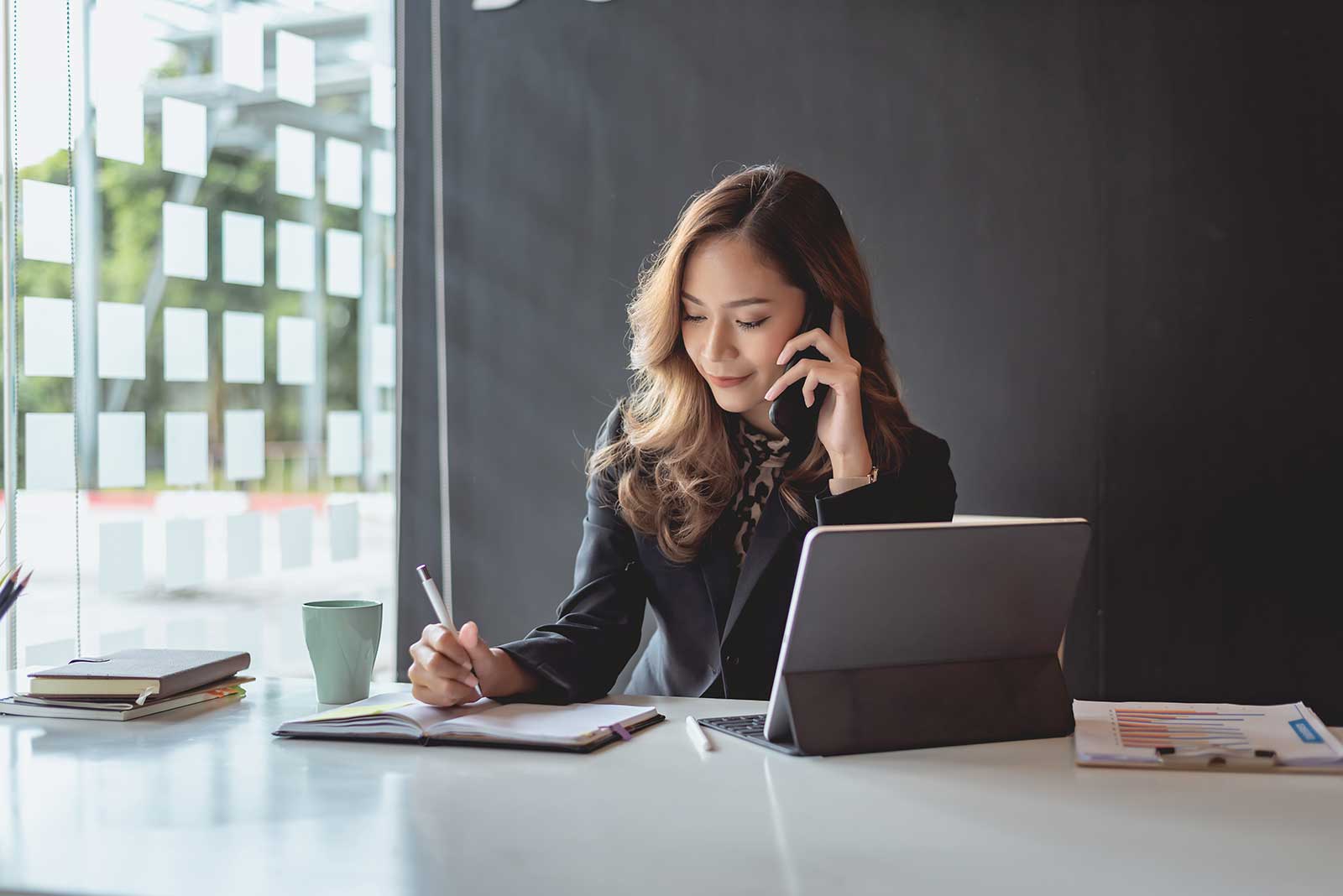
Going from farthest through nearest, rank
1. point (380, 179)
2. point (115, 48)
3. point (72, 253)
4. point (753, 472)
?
point (380, 179)
point (115, 48)
point (72, 253)
point (753, 472)

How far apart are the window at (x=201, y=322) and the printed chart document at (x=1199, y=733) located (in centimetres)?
193

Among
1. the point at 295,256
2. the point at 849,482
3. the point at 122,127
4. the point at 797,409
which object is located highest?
the point at 122,127

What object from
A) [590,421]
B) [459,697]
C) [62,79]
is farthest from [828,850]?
[62,79]

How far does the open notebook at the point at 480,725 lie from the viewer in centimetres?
122

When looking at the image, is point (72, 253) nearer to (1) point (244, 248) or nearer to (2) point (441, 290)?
(1) point (244, 248)

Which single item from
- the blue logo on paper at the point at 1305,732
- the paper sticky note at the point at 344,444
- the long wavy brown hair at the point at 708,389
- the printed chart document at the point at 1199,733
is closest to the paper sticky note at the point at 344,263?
the paper sticky note at the point at 344,444

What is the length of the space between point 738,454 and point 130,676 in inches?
40.2

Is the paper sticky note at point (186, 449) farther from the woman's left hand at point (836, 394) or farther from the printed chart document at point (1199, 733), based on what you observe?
the printed chart document at point (1199, 733)

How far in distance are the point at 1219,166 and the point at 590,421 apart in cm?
164

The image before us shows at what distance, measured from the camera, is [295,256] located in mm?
3254

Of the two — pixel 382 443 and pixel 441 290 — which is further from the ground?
pixel 441 290

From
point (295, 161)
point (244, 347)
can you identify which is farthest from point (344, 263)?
point (244, 347)

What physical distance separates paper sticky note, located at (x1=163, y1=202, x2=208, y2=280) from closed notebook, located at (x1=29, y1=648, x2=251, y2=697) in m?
1.63

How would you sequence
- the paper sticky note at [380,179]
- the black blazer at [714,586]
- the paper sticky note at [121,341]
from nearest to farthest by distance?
the black blazer at [714,586], the paper sticky note at [121,341], the paper sticky note at [380,179]
